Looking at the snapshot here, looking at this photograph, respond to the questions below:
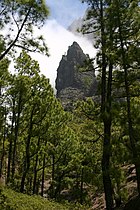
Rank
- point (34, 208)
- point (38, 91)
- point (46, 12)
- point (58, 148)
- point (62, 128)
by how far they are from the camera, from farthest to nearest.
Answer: point (58, 148) → point (62, 128) → point (38, 91) → point (34, 208) → point (46, 12)

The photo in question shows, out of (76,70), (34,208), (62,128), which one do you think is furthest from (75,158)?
(76,70)

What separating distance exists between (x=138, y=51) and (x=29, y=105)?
40.9 feet

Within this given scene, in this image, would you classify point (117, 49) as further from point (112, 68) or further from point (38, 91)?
point (38, 91)

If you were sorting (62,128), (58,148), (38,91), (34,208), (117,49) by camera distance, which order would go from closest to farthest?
(117,49), (34,208), (38,91), (62,128), (58,148)

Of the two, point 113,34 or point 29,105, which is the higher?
point 113,34

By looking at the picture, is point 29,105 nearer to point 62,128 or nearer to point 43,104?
point 43,104

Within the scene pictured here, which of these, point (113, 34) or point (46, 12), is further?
point (46, 12)

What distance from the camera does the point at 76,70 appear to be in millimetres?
15727

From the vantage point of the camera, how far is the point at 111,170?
13.5m

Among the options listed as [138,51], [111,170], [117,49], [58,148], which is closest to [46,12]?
[117,49]

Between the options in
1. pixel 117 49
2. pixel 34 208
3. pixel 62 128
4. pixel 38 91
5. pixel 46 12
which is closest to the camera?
pixel 117 49

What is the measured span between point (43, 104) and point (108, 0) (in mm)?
11284

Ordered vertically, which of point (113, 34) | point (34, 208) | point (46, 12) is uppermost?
point (46, 12)

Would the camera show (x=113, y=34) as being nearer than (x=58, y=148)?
Yes
